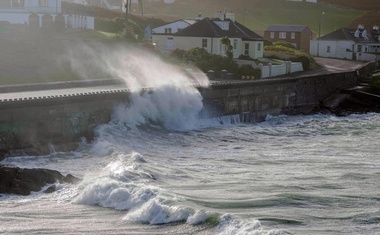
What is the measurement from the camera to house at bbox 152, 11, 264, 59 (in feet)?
192

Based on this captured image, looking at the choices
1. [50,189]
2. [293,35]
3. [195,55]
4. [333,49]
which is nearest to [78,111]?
[50,189]

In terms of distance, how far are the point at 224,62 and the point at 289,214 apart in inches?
1310

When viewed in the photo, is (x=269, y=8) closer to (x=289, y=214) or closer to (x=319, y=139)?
(x=319, y=139)

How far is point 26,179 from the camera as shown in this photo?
861 inches

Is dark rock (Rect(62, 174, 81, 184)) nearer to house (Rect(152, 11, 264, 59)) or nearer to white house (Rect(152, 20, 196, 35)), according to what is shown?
house (Rect(152, 11, 264, 59))

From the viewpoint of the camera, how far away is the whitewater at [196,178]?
18359 mm

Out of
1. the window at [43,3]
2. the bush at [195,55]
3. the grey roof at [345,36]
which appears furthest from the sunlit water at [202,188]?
the grey roof at [345,36]

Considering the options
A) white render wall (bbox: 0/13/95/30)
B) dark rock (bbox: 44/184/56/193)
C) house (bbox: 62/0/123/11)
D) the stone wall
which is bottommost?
dark rock (bbox: 44/184/56/193)

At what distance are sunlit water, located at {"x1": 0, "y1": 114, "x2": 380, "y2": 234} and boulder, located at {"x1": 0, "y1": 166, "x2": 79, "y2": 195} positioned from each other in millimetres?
424

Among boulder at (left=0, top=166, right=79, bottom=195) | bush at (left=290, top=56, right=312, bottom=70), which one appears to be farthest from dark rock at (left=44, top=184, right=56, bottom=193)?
bush at (left=290, top=56, right=312, bottom=70)

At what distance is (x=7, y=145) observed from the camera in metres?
27.1

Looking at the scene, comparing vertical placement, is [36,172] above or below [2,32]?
below

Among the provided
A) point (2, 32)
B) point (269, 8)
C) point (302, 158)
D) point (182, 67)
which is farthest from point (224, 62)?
point (269, 8)

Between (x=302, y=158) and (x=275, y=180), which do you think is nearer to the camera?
(x=275, y=180)
